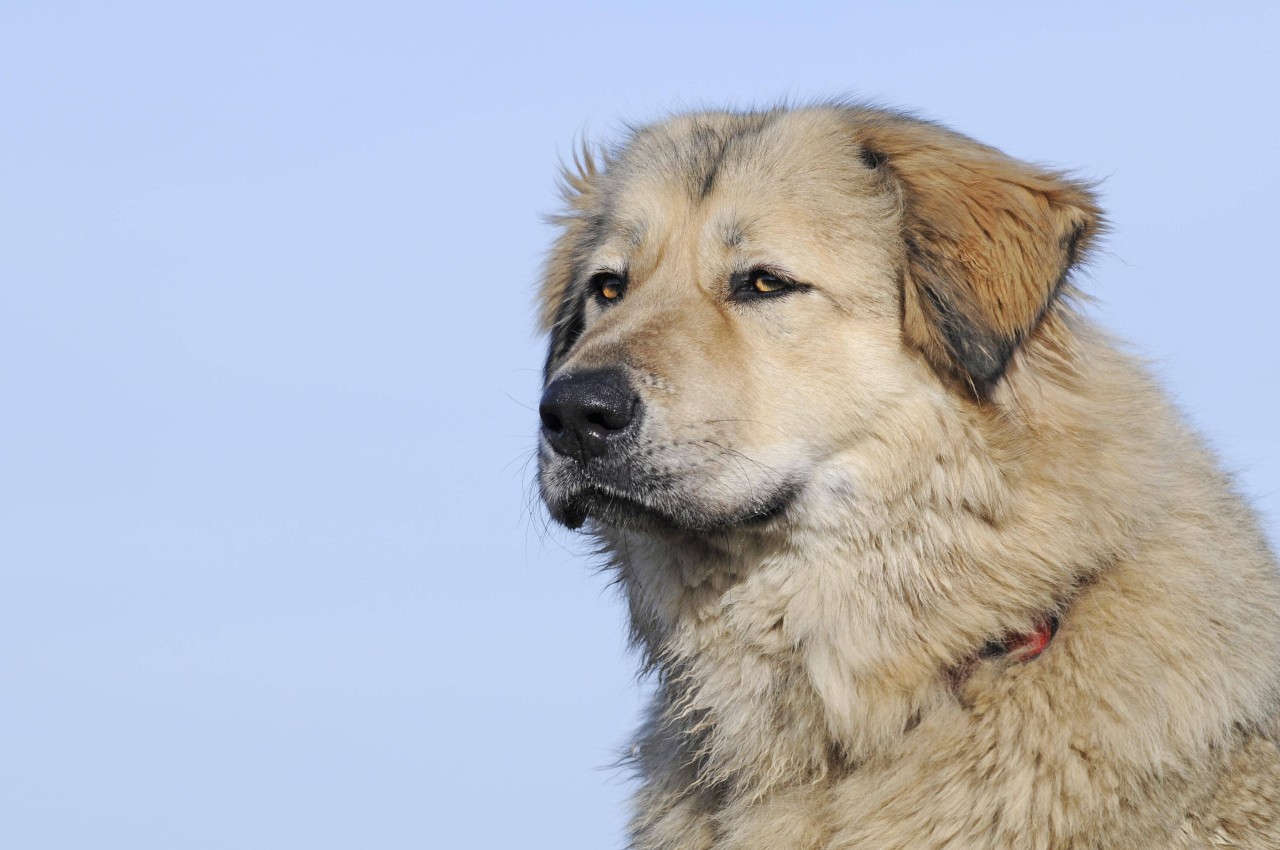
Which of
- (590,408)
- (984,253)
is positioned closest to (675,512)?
(590,408)

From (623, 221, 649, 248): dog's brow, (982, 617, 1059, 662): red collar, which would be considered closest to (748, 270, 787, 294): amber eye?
(623, 221, 649, 248): dog's brow

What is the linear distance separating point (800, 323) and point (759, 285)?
0.82ft

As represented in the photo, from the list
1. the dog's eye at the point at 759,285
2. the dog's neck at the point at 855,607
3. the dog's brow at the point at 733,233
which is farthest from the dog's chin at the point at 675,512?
→ the dog's brow at the point at 733,233

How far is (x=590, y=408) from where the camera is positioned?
4559mm

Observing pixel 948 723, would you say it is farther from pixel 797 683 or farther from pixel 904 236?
pixel 904 236

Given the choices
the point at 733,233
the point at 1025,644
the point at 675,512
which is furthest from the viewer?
the point at 733,233

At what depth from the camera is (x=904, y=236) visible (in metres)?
5.00

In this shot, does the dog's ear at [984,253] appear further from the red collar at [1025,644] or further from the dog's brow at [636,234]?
the dog's brow at [636,234]

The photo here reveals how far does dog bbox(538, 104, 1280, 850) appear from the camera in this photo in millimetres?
4328

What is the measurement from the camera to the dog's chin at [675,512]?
467 cm

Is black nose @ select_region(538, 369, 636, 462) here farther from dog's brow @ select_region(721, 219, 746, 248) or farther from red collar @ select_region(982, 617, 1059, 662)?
red collar @ select_region(982, 617, 1059, 662)

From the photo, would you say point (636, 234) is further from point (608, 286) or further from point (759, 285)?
point (759, 285)

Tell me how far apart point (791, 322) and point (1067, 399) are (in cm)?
97

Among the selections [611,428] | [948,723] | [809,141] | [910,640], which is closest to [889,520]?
[910,640]
